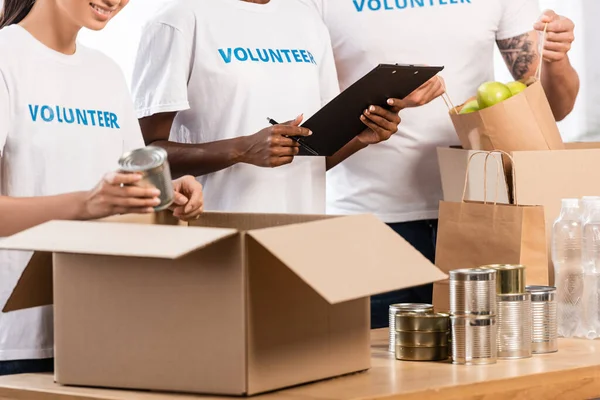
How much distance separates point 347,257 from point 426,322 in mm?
365

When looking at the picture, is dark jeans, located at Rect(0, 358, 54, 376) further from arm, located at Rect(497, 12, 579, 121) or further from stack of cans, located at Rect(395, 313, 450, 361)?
arm, located at Rect(497, 12, 579, 121)

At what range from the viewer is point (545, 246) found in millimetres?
1904

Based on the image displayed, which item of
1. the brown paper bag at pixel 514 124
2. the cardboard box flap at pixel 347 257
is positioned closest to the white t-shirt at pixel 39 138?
the cardboard box flap at pixel 347 257

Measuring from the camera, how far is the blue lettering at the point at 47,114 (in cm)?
175

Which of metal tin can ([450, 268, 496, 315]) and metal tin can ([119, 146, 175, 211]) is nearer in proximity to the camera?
metal tin can ([119, 146, 175, 211])

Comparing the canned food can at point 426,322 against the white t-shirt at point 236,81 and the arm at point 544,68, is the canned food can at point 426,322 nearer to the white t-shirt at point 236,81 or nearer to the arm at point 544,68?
the white t-shirt at point 236,81

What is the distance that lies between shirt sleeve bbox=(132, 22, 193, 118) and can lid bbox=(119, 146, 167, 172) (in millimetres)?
842

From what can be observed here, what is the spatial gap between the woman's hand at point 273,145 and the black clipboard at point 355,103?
0.09 feet

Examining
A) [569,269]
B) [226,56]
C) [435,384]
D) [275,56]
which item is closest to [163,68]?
[226,56]

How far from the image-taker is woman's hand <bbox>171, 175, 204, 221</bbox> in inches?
66.1

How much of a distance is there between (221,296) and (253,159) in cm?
91

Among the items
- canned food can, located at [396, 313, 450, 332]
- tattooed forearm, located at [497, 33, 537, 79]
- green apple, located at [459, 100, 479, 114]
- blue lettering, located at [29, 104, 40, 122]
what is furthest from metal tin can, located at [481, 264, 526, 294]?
tattooed forearm, located at [497, 33, 537, 79]

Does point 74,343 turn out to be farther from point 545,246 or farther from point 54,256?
point 545,246

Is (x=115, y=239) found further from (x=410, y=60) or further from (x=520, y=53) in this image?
(x=520, y=53)
